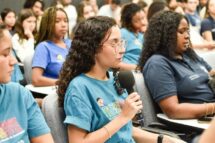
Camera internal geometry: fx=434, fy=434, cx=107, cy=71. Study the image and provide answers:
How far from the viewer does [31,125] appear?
1.69 m

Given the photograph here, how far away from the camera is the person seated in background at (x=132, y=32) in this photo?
159 inches

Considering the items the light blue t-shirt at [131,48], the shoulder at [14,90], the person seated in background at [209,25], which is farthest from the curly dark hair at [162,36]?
the person seated in background at [209,25]

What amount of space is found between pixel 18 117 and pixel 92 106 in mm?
361

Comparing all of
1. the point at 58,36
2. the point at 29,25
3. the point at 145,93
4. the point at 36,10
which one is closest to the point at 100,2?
the point at 36,10

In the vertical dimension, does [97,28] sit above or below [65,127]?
above

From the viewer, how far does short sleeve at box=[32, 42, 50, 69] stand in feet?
11.0

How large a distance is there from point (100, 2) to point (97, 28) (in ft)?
23.9

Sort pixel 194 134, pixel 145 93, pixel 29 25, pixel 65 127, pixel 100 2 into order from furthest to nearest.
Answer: pixel 100 2
pixel 29 25
pixel 145 93
pixel 194 134
pixel 65 127

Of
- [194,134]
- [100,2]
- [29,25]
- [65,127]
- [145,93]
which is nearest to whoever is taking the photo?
[65,127]

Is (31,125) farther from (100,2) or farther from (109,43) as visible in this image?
(100,2)

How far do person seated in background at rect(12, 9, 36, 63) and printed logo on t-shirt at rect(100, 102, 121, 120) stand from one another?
274cm

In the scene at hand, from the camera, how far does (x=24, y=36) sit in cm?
492

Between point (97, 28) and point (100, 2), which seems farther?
point (100, 2)

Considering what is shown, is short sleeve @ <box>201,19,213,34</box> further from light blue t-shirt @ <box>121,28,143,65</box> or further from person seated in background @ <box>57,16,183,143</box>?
person seated in background @ <box>57,16,183,143</box>
